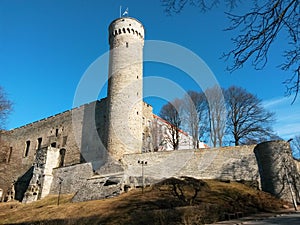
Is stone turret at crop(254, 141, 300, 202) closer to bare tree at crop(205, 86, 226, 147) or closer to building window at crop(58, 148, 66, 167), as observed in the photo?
bare tree at crop(205, 86, 226, 147)

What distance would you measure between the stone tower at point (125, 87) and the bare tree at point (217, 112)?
6575mm

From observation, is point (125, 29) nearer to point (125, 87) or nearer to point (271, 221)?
point (125, 87)

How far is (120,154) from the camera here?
1964 cm

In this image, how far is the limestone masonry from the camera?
15.9m

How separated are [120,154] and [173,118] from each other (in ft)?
27.1

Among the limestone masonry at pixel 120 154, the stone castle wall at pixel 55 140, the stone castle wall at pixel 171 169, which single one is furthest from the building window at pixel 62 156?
the stone castle wall at pixel 171 169

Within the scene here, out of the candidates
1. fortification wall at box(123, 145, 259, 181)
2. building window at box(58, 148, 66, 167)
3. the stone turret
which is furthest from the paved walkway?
building window at box(58, 148, 66, 167)

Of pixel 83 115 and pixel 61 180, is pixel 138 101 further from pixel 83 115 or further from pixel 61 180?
pixel 61 180

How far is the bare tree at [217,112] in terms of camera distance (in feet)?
72.1

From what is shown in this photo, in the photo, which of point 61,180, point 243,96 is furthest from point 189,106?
point 61,180

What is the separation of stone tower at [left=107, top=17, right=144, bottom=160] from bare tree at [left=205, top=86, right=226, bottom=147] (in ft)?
21.6

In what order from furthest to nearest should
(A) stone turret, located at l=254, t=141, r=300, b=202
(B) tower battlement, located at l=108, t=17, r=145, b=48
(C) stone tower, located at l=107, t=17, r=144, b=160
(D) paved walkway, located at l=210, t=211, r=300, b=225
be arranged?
(B) tower battlement, located at l=108, t=17, r=145, b=48 → (C) stone tower, located at l=107, t=17, r=144, b=160 → (A) stone turret, located at l=254, t=141, r=300, b=202 → (D) paved walkway, located at l=210, t=211, r=300, b=225

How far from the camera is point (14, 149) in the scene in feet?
109

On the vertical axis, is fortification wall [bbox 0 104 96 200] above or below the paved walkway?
above
